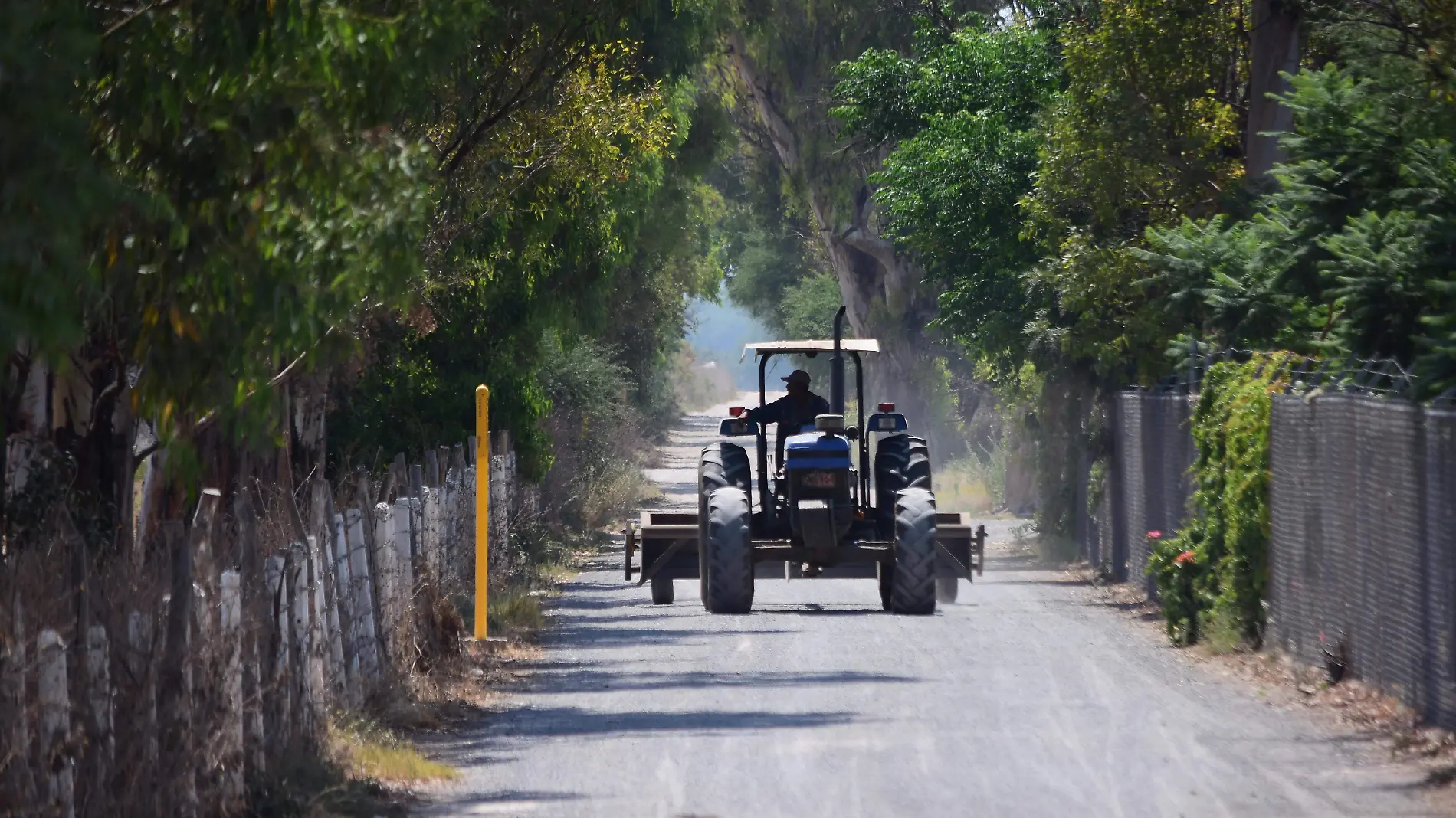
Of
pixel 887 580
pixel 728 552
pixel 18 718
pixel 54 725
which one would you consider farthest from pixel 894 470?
pixel 18 718

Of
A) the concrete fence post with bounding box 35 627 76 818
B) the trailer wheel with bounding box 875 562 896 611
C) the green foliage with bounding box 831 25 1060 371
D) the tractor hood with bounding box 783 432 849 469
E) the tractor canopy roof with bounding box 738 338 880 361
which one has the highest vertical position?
the green foliage with bounding box 831 25 1060 371

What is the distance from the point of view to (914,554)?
672 inches

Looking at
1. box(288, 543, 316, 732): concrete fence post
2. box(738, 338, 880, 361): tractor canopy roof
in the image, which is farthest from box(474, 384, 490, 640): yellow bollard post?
box(288, 543, 316, 732): concrete fence post

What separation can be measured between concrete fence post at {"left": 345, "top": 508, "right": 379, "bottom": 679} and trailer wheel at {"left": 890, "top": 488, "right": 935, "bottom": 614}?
5.46 m

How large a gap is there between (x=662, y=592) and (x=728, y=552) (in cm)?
338

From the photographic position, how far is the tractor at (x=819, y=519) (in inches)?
672

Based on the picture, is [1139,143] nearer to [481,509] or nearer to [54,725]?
[481,509]

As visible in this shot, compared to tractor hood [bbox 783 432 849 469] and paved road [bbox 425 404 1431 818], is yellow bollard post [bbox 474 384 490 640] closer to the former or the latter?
paved road [bbox 425 404 1431 818]

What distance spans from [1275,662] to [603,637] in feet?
20.4

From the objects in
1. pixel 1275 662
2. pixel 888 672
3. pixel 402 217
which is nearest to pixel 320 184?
pixel 402 217

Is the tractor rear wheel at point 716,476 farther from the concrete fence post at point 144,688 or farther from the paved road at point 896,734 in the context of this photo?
the concrete fence post at point 144,688

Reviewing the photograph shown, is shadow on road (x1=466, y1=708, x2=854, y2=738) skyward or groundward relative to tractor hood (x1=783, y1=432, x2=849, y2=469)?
groundward

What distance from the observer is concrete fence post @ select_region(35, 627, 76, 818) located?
7.14 meters

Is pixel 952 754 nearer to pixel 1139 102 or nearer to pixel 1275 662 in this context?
pixel 1275 662
